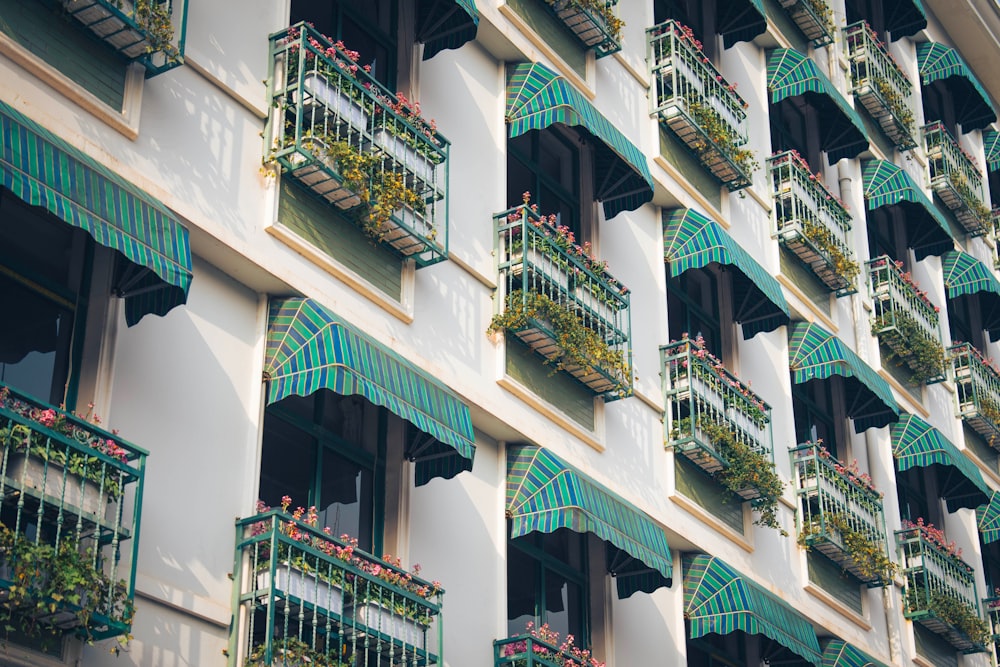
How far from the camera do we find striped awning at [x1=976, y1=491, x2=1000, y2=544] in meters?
25.3

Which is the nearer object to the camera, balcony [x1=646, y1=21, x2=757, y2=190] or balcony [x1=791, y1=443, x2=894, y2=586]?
balcony [x1=646, y1=21, x2=757, y2=190]

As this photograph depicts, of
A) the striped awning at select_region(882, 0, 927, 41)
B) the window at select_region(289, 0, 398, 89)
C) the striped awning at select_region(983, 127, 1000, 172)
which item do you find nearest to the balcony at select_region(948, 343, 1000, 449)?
the striped awning at select_region(882, 0, 927, 41)

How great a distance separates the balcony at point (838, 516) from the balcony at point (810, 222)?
2904 mm

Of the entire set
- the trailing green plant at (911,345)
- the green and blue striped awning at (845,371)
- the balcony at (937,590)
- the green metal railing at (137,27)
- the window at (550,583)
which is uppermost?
the trailing green plant at (911,345)

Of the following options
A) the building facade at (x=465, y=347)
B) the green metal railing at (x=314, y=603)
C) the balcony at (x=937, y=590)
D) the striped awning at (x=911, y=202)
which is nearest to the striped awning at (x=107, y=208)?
the building facade at (x=465, y=347)

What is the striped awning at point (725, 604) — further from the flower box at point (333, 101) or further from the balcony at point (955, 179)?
the balcony at point (955, 179)

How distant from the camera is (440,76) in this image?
1579 centimetres

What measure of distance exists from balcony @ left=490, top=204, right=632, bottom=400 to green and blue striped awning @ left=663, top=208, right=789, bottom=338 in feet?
6.68

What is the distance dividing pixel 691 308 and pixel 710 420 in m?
2.19

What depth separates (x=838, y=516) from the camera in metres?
20.1

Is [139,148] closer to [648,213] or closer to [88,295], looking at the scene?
[88,295]

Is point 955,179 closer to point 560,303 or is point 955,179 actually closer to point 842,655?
point 842,655

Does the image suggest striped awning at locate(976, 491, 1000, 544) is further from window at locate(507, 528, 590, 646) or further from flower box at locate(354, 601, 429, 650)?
flower box at locate(354, 601, 429, 650)

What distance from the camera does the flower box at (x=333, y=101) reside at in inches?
518
